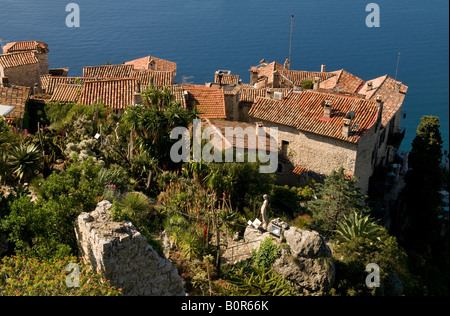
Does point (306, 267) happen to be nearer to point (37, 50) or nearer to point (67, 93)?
point (67, 93)

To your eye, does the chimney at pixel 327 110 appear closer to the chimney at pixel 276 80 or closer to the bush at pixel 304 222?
the bush at pixel 304 222

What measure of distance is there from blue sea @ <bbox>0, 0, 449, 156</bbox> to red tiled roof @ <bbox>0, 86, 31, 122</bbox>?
57.3 metres

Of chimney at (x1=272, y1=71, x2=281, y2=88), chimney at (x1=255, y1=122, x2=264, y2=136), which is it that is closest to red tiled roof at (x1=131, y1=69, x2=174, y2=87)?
chimney at (x1=272, y1=71, x2=281, y2=88)

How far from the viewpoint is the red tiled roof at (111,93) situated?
29281mm

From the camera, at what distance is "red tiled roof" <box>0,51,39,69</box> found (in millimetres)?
38606

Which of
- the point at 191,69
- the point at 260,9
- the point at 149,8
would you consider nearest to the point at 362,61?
the point at 191,69

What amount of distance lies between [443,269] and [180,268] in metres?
28.1

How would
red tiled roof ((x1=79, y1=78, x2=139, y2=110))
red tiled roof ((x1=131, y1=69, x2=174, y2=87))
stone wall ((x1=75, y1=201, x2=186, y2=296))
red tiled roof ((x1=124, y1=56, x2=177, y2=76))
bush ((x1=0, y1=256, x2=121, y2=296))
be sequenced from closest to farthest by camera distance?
bush ((x1=0, y1=256, x2=121, y2=296)) < stone wall ((x1=75, y1=201, x2=186, y2=296)) < red tiled roof ((x1=79, y1=78, x2=139, y2=110)) < red tiled roof ((x1=131, y1=69, x2=174, y2=87)) < red tiled roof ((x1=124, y1=56, x2=177, y2=76))

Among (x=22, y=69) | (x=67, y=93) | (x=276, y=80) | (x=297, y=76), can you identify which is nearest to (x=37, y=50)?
(x=22, y=69)

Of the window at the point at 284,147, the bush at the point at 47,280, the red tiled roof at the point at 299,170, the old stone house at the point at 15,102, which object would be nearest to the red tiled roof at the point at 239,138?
the window at the point at 284,147

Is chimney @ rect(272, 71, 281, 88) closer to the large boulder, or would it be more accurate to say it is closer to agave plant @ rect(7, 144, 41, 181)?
agave plant @ rect(7, 144, 41, 181)

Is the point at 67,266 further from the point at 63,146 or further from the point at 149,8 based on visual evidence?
the point at 149,8

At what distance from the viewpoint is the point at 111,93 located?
30281mm

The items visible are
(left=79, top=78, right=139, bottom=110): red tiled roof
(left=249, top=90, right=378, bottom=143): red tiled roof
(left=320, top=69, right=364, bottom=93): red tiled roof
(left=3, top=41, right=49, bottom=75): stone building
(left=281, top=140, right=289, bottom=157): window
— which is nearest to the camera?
(left=249, top=90, right=378, bottom=143): red tiled roof
